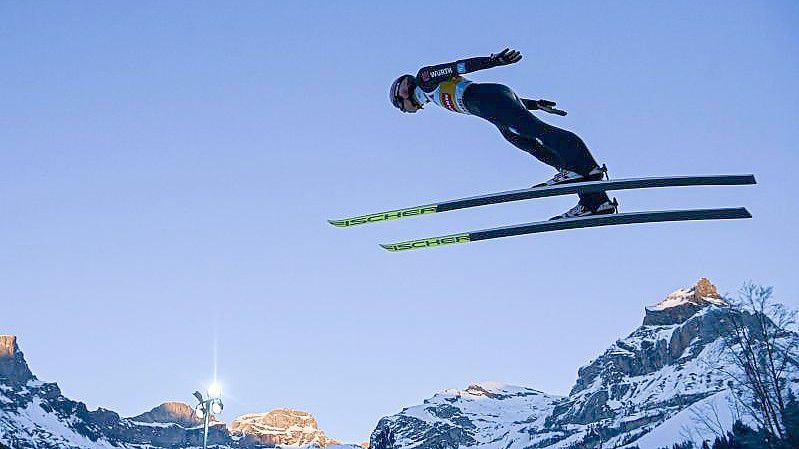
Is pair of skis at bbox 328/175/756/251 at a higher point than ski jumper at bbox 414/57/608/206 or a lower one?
lower

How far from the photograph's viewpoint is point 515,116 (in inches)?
282

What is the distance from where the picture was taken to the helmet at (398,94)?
26.8 ft

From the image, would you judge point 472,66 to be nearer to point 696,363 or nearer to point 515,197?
point 515,197

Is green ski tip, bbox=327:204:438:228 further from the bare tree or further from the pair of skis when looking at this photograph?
the bare tree

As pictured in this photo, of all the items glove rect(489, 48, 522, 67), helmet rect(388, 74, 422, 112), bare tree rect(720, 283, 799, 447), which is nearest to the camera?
glove rect(489, 48, 522, 67)

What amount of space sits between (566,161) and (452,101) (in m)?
1.41

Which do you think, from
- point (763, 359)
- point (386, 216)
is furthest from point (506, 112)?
point (763, 359)

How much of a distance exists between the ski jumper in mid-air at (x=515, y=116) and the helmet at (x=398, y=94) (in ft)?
0.28

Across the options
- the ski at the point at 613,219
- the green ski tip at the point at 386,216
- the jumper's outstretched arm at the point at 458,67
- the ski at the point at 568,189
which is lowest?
the ski at the point at 613,219

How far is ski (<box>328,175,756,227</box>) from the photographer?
7348 millimetres

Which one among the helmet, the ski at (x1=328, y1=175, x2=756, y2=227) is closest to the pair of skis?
the ski at (x1=328, y1=175, x2=756, y2=227)

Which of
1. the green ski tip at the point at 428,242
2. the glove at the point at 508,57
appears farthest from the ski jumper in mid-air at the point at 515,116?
the green ski tip at the point at 428,242

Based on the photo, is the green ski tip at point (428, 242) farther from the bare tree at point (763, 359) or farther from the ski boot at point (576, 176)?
the bare tree at point (763, 359)

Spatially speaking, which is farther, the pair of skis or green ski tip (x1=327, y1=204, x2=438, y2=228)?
green ski tip (x1=327, y1=204, x2=438, y2=228)
